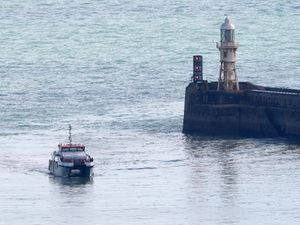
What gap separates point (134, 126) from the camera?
358ft

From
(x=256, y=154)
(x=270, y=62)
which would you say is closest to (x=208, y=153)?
(x=256, y=154)

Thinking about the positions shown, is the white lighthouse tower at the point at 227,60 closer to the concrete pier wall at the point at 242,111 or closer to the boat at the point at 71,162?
the concrete pier wall at the point at 242,111

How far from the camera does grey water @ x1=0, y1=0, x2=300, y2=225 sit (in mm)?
88188

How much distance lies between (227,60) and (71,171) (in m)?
15.6

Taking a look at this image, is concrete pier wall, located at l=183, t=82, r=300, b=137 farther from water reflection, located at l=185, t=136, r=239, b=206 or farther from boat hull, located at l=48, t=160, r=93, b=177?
boat hull, located at l=48, t=160, r=93, b=177

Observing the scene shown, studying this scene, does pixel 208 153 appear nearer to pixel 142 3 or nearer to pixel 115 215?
pixel 115 215

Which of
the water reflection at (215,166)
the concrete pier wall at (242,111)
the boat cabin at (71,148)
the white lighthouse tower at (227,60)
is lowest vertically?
the water reflection at (215,166)

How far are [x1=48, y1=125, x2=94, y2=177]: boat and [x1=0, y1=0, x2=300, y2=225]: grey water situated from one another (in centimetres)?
44

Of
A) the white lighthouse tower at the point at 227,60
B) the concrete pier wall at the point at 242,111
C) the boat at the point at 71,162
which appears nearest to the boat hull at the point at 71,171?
the boat at the point at 71,162

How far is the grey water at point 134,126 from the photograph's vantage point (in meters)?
88.2

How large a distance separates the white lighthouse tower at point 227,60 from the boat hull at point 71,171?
47.4 ft

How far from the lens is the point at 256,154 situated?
330 ft

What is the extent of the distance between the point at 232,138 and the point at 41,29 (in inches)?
2497

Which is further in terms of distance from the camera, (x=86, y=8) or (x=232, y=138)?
(x=86, y=8)
